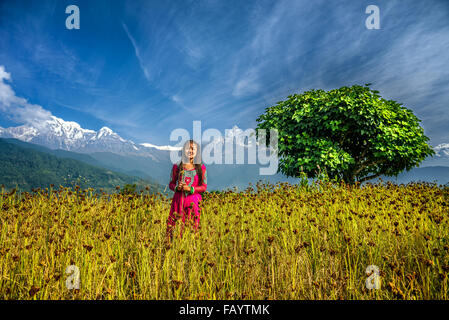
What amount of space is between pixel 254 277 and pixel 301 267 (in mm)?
688

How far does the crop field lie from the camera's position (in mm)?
2318

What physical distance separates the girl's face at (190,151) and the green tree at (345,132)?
703 centimetres

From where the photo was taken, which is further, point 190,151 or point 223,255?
point 190,151

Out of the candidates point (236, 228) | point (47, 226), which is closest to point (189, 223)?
point (236, 228)

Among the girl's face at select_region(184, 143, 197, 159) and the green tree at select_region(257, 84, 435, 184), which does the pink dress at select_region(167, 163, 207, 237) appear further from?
the green tree at select_region(257, 84, 435, 184)

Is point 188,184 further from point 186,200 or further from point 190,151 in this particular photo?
point 190,151

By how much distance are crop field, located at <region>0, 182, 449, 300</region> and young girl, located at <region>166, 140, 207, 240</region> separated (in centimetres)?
48

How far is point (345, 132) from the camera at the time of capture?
11.5m

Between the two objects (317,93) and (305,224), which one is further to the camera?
(317,93)

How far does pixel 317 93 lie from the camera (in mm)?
12188

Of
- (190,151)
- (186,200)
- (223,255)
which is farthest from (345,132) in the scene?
(223,255)

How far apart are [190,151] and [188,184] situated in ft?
2.46

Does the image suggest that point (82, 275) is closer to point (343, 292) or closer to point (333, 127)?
point (343, 292)

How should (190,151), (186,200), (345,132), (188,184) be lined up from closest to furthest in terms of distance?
(186,200), (188,184), (190,151), (345,132)
